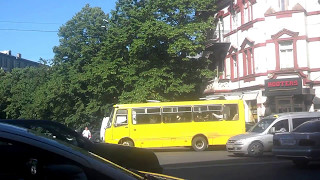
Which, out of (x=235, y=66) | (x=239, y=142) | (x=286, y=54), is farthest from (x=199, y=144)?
(x=235, y=66)

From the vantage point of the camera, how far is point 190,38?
31.0 metres

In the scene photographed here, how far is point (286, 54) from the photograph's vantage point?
92.2 feet

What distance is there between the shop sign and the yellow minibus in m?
4.53

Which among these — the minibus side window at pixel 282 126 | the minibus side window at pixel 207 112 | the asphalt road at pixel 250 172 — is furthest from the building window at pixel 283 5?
the asphalt road at pixel 250 172

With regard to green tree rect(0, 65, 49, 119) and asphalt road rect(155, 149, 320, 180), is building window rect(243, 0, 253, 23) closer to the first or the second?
asphalt road rect(155, 149, 320, 180)

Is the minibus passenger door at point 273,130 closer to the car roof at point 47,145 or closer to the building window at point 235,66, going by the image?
the building window at point 235,66

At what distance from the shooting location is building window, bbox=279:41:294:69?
28.0m

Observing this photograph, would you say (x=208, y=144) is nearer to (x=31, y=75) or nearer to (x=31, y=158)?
(x=31, y=158)

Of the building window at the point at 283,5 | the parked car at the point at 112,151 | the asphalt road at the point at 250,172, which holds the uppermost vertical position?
the building window at the point at 283,5

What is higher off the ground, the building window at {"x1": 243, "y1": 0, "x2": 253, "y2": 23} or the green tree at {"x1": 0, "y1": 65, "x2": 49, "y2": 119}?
the building window at {"x1": 243, "y1": 0, "x2": 253, "y2": 23}

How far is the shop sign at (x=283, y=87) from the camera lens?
27.3 metres

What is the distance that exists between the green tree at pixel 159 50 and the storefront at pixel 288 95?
229 inches

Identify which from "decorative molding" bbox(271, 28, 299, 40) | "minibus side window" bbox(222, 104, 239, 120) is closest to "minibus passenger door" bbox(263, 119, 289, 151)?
"minibus side window" bbox(222, 104, 239, 120)

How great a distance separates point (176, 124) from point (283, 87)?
8.27 m
